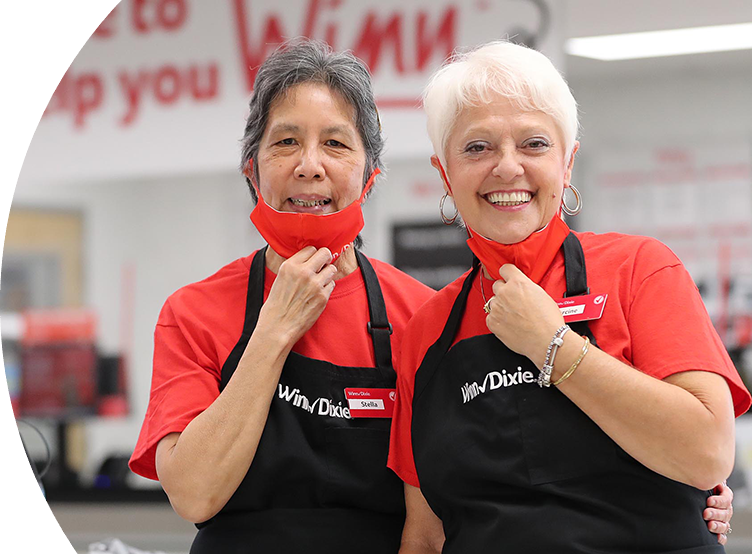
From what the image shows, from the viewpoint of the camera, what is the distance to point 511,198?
1617mm

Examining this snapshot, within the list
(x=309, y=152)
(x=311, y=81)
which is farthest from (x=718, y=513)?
(x=311, y=81)

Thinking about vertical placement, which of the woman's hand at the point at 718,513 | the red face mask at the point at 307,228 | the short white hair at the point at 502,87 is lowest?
the woman's hand at the point at 718,513

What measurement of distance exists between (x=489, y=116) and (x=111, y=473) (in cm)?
388

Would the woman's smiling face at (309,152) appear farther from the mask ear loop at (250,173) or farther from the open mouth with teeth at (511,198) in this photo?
the open mouth with teeth at (511,198)

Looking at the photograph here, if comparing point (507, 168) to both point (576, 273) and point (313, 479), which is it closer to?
point (576, 273)

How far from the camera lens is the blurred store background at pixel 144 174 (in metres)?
4.24

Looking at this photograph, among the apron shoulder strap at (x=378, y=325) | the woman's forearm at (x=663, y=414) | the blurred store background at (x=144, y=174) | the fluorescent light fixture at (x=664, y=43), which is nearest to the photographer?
the woman's forearm at (x=663, y=414)

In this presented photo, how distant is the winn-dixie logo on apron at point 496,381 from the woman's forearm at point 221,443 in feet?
1.23

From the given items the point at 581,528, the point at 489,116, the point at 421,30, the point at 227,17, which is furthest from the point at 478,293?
the point at 227,17

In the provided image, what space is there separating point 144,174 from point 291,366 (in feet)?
9.67

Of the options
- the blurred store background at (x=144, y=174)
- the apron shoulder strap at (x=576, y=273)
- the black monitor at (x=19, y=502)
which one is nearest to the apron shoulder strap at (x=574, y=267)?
the apron shoulder strap at (x=576, y=273)

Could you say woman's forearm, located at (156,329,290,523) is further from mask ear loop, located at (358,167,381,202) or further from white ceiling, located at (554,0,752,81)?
white ceiling, located at (554,0,752,81)

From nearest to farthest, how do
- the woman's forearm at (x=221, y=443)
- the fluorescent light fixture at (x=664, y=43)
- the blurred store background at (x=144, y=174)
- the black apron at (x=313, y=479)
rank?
the woman's forearm at (x=221, y=443) < the black apron at (x=313, y=479) < the blurred store background at (x=144, y=174) < the fluorescent light fixture at (x=664, y=43)

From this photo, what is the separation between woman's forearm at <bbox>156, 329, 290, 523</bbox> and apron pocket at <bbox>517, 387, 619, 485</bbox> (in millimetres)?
502
